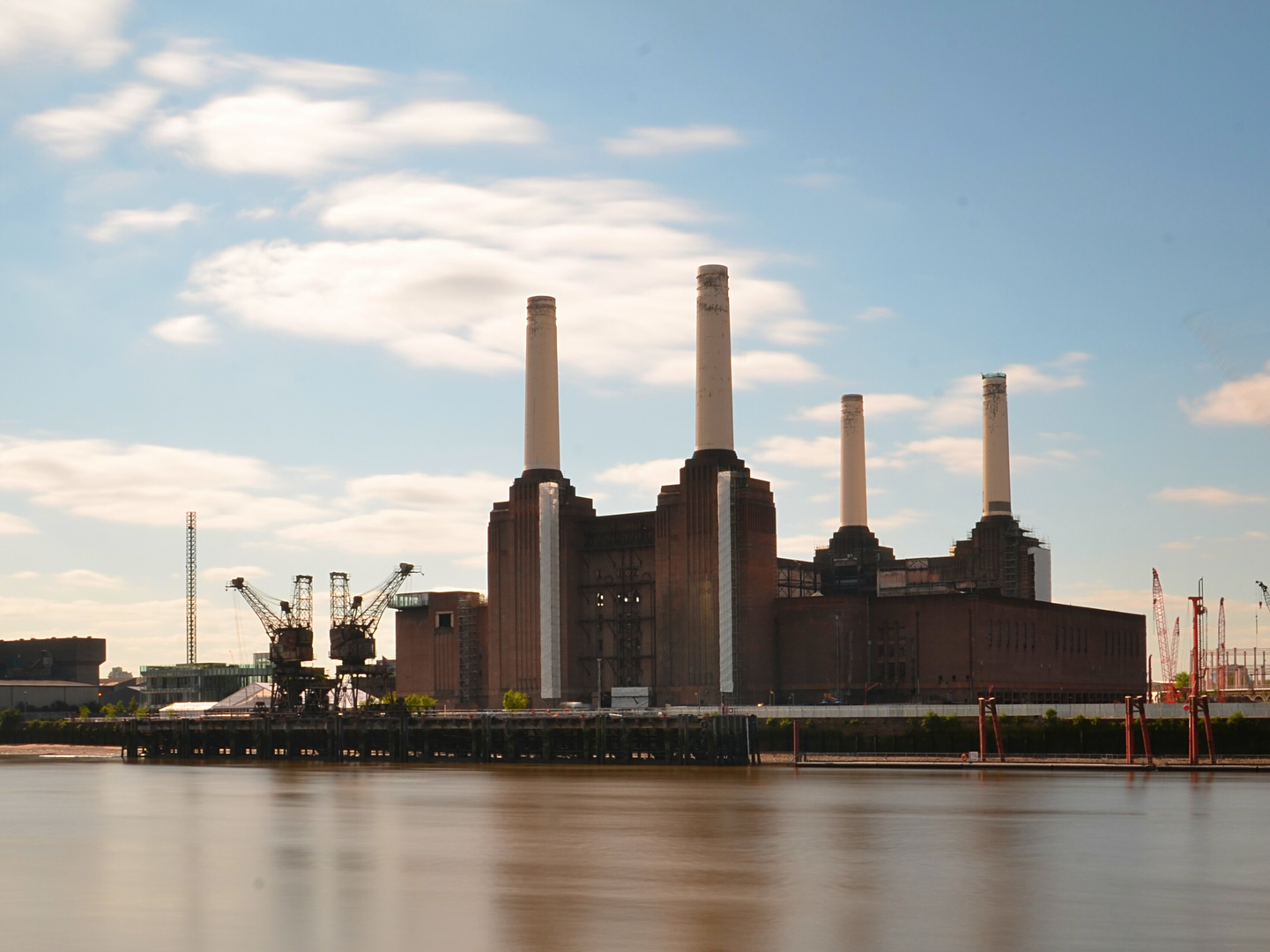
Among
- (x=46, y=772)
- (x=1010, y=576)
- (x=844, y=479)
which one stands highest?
(x=844, y=479)

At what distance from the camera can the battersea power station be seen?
134750 millimetres

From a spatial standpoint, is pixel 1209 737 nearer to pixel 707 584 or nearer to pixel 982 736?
pixel 982 736

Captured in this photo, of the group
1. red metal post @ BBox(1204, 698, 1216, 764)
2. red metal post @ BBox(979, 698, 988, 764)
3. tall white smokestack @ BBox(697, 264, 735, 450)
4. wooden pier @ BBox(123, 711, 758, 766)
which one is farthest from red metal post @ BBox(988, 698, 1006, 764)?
tall white smokestack @ BBox(697, 264, 735, 450)

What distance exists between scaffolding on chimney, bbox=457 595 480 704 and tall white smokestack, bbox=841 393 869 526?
132 ft

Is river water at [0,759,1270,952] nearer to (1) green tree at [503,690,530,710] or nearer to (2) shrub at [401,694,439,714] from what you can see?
(1) green tree at [503,690,530,710]

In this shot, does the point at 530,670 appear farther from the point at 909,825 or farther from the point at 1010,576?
the point at 909,825

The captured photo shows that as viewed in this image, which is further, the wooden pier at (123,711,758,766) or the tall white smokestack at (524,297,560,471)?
the tall white smokestack at (524,297,560,471)

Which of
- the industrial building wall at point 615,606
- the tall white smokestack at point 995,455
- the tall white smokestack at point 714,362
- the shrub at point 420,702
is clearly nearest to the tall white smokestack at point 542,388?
the industrial building wall at point 615,606

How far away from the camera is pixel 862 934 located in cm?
2702

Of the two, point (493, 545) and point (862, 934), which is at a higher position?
point (493, 545)

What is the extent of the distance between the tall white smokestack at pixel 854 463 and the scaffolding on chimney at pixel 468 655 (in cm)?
4039

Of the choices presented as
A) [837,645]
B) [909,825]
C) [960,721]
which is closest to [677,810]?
[909,825]

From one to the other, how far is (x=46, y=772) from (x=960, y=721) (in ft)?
206

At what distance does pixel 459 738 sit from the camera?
403 ft
